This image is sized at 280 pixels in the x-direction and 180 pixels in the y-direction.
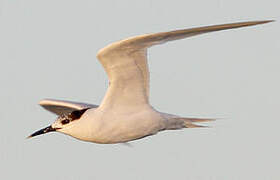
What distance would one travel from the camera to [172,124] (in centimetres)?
1565

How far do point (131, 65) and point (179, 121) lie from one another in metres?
2.18

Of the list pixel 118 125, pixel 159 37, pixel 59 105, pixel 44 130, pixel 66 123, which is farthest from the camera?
pixel 59 105

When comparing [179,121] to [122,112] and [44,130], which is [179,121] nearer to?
[122,112]

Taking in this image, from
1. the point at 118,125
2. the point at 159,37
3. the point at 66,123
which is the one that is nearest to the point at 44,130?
the point at 66,123

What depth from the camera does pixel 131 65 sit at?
46.5 ft

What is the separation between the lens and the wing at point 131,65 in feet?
42.2

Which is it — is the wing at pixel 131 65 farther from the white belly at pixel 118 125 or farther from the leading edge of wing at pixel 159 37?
the white belly at pixel 118 125

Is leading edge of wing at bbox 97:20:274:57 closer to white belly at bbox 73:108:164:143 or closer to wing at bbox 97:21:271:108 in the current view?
wing at bbox 97:21:271:108

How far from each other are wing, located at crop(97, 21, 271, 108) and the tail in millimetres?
639

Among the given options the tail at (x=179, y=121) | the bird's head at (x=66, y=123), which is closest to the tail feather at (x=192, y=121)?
the tail at (x=179, y=121)

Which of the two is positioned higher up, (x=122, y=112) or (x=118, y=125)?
(x=122, y=112)

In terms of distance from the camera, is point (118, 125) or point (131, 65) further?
point (118, 125)

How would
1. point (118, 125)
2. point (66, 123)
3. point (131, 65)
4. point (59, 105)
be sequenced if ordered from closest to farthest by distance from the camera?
point (131, 65)
point (118, 125)
point (66, 123)
point (59, 105)

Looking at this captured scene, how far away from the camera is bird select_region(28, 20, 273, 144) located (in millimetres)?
13938
